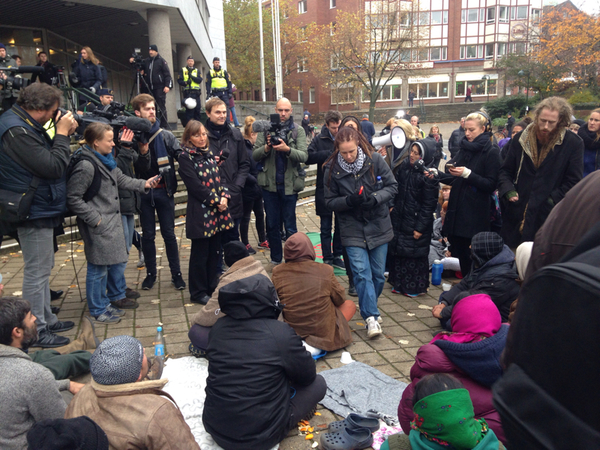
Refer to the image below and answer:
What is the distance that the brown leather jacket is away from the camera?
7.51 feet

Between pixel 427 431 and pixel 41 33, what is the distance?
Result: 61.8 ft

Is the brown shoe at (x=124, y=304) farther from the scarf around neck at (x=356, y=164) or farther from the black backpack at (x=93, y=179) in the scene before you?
the scarf around neck at (x=356, y=164)

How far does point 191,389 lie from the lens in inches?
147

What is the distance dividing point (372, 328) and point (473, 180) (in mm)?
2019

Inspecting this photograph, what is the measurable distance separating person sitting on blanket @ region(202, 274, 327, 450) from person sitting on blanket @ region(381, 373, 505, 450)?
2.93ft

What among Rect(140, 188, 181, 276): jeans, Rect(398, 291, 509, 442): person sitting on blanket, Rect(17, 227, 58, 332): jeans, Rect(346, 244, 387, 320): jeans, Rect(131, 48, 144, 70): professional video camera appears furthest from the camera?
Rect(131, 48, 144, 70): professional video camera

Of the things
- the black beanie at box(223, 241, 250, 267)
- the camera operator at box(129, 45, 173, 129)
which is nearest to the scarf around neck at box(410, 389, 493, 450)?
the black beanie at box(223, 241, 250, 267)

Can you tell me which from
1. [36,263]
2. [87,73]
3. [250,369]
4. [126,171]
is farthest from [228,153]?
[87,73]

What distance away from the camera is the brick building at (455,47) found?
50.9 metres

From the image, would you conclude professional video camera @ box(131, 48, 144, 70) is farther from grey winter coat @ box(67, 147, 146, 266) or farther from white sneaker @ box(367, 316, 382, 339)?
white sneaker @ box(367, 316, 382, 339)

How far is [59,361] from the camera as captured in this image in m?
3.52

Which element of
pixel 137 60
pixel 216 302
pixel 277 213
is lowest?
pixel 216 302

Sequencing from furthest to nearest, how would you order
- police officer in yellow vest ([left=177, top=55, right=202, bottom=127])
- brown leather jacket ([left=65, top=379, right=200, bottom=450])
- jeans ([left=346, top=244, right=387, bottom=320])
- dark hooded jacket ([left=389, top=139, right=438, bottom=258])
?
1. police officer in yellow vest ([left=177, top=55, right=202, bottom=127])
2. dark hooded jacket ([left=389, top=139, right=438, bottom=258])
3. jeans ([left=346, top=244, right=387, bottom=320])
4. brown leather jacket ([left=65, top=379, right=200, bottom=450])

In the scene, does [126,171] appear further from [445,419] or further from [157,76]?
[157,76]
